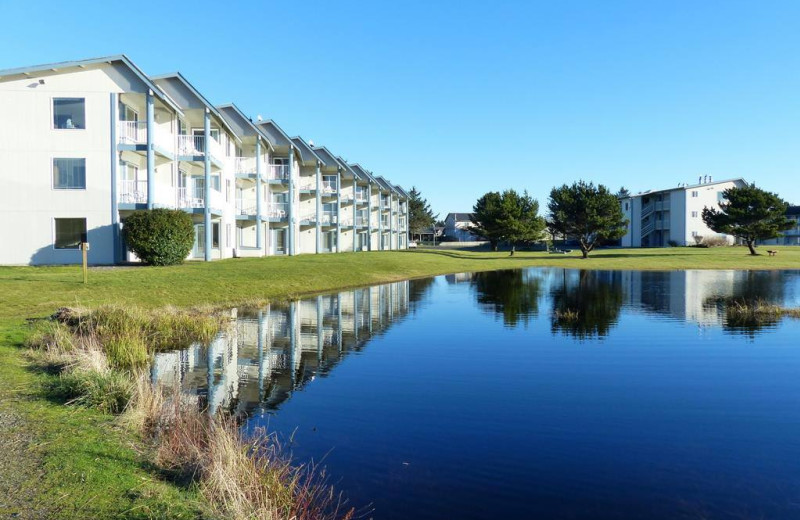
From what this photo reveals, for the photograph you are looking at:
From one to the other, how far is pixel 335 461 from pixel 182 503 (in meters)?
2.31

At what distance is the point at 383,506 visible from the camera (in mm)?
6316

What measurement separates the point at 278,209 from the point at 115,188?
23.0 meters

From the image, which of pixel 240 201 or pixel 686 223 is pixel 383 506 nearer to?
pixel 240 201

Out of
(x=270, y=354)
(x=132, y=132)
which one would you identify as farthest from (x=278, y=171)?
(x=270, y=354)

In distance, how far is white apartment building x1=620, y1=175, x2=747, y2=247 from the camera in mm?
87375

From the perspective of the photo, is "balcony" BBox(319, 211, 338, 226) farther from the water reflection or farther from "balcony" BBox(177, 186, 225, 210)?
the water reflection

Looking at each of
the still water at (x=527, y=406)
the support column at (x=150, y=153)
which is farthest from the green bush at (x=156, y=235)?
the still water at (x=527, y=406)

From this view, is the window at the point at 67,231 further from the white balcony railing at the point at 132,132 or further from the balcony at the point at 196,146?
the balcony at the point at 196,146

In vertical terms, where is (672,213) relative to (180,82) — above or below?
below

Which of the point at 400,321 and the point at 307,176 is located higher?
the point at 307,176

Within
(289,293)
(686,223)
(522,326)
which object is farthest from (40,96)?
(686,223)

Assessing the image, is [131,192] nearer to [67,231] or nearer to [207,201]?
[67,231]

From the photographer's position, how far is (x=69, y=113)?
30781mm

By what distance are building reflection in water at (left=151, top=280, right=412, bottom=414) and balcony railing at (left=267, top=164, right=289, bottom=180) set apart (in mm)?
31032
